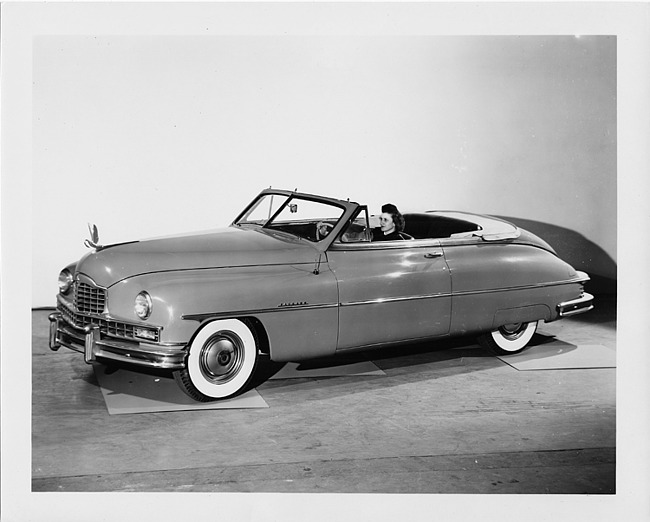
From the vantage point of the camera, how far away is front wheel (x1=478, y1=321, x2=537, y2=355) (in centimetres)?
602

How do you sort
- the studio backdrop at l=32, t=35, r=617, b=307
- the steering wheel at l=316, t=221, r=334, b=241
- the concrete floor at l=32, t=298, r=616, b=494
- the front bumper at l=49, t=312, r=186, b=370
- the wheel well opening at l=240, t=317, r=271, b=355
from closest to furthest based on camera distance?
the concrete floor at l=32, t=298, r=616, b=494 < the front bumper at l=49, t=312, r=186, b=370 < the wheel well opening at l=240, t=317, r=271, b=355 < the studio backdrop at l=32, t=35, r=617, b=307 < the steering wheel at l=316, t=221, r=334, b=241

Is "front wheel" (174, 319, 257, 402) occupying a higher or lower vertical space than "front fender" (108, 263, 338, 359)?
lower

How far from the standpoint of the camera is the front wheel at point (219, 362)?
5039 millimetres

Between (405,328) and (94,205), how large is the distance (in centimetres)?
215

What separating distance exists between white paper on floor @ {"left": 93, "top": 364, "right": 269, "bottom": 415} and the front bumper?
278mm

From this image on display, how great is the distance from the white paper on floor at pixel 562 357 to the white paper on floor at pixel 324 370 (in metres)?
0.97

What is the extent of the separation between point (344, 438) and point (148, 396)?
4.01 ft

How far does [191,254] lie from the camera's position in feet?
17.0

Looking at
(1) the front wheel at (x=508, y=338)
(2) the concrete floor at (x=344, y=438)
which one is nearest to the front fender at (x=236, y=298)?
(2) the concrete floor at (x=344, y=438)

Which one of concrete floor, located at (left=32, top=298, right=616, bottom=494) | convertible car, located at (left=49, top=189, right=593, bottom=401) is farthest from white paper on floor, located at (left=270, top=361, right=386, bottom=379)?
convertible car, located at (left=49, top=189, right=593, bottom=401)

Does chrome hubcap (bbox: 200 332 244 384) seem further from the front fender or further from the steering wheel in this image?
the steering wheel
